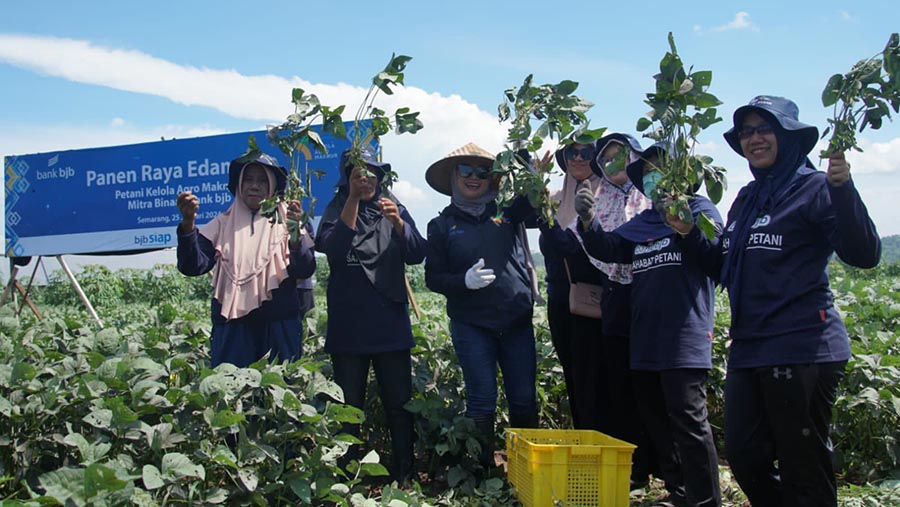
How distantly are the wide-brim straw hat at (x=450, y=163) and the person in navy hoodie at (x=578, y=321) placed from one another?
1.35 ft

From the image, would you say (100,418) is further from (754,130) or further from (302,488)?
(754,130)

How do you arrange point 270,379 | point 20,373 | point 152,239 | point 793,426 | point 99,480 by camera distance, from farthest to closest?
1. point 152,239
2. point 270,379
3. point 20,373
4. point 793,426
5. point 99,480

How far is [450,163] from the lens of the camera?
394 centimetres

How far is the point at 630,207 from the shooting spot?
11.7ft

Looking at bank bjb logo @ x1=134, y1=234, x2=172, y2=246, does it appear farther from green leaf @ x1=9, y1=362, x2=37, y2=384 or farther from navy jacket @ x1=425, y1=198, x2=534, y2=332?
green leaf @ x1=9, y1=362, x2=37, y2=384

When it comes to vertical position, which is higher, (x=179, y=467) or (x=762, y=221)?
(x=762, y=221)

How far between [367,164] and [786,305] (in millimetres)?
2100

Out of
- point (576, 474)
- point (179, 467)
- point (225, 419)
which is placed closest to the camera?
point (179, 467)

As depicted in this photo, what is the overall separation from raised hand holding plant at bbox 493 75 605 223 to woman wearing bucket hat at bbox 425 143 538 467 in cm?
42

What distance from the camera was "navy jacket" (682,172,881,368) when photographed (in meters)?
2.50

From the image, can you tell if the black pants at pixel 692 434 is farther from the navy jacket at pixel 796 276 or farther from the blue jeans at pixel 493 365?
the blue jeans at pixel 493 365

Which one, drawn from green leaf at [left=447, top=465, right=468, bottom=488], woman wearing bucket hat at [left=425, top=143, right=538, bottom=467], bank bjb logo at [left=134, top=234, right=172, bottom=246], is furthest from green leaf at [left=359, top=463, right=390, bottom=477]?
bank bjb logo at [left=134, top=234, right=172, bottom=246]

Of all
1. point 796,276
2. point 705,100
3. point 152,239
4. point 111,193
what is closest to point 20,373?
point 705,100

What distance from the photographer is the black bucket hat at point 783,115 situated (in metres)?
2.66
